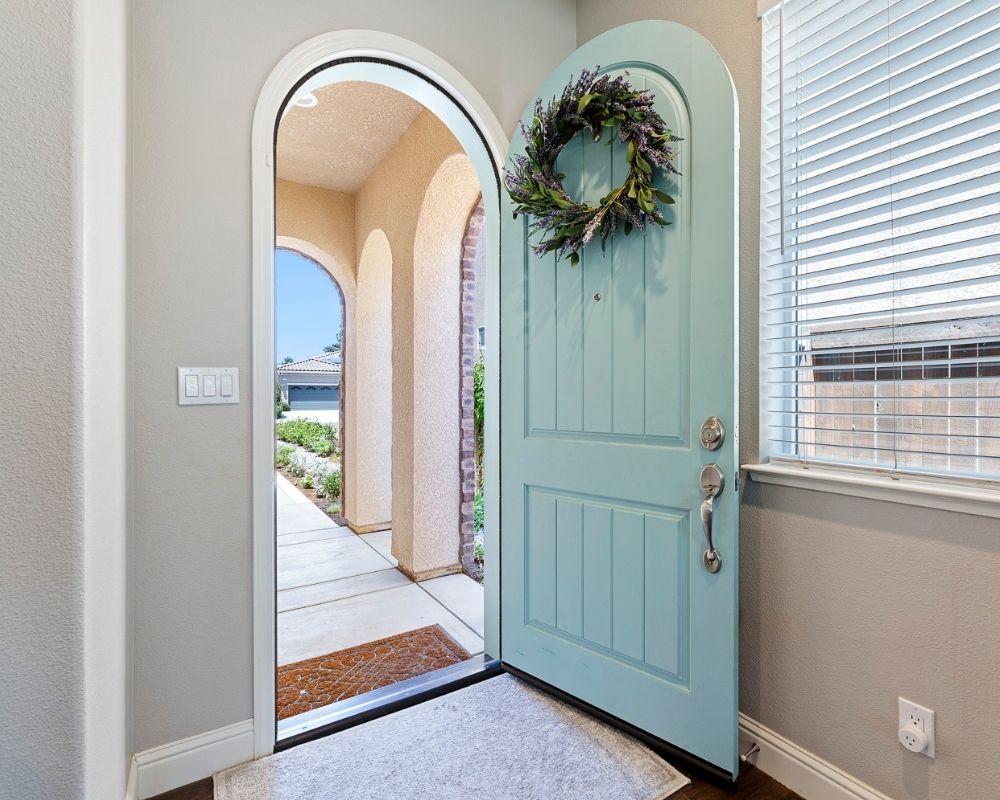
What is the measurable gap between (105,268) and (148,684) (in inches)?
46.1

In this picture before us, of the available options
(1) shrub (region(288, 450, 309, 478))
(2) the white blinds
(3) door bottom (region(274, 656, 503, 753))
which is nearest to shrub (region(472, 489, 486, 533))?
(3) door bottom (region(274, 656, 503, 753))

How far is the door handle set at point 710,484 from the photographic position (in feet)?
4.81

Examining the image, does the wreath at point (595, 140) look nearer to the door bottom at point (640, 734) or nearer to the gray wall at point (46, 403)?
the gray wall at point (46, 403)

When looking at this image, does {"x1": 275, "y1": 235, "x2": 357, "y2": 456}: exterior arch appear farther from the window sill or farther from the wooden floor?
the window sill

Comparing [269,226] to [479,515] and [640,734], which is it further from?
[479,515]

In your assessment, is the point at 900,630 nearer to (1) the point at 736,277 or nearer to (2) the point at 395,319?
(1) the point at 736,277

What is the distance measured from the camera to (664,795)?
1464 millimetres

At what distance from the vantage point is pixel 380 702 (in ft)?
6.19

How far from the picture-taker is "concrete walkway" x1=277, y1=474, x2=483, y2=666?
8.24 feet

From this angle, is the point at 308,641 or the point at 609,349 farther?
the point at 308,641

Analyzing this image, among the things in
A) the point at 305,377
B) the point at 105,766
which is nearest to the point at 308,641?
the point at 105,766

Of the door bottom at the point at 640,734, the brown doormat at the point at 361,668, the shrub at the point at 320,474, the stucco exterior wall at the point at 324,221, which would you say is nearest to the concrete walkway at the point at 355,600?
the brown doormat at the point at 361,668

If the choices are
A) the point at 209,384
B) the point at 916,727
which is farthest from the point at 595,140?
the point at 916,727

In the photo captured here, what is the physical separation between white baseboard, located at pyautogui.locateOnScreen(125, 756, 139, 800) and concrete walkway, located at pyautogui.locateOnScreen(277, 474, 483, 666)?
812mm
